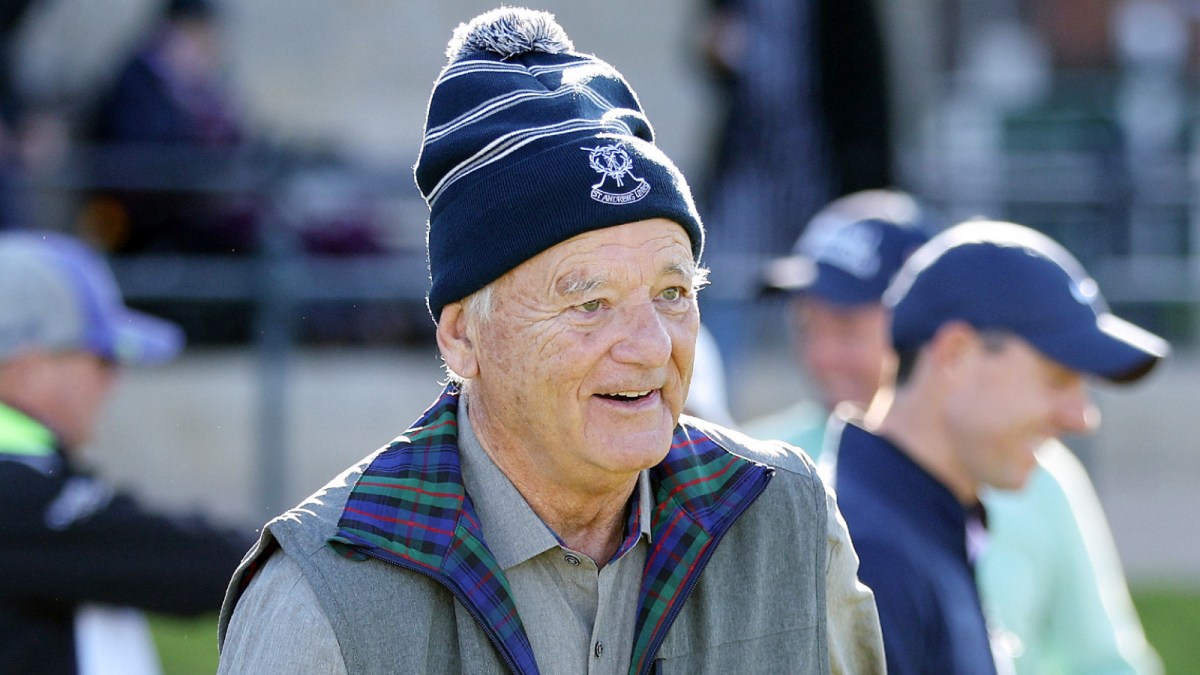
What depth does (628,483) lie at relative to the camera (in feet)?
8.32

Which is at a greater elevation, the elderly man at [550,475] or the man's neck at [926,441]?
the elderly man at [550,475]

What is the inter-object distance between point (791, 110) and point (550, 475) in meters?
8.03

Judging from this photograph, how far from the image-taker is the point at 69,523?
380 centimetres

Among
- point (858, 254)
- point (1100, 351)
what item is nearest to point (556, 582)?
point (1100, 351)

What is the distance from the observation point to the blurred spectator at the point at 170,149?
8953 mm

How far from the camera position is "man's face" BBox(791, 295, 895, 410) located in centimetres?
529

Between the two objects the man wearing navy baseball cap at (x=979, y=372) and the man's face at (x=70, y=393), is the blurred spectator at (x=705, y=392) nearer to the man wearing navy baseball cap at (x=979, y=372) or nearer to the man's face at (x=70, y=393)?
the man wearing navy baseball cap at (x=979, y=372)

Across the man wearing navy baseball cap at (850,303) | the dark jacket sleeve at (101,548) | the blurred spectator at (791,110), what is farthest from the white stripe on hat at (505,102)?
the blurred spectator at (791,110)

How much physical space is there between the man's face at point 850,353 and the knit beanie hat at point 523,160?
2869mm

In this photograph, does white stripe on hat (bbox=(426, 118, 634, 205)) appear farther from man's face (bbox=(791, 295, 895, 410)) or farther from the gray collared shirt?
man's face (bbox=(791, 295, 895, 410))

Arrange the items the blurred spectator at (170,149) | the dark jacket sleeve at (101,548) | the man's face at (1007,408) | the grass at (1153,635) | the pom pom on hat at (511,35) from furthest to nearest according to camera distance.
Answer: the blurred spectator at (170,149), the grass at (1153,635), the dark jacket sleeve at (101,548), the man's face at (1007,408), the pom pom on hat at (511,35)

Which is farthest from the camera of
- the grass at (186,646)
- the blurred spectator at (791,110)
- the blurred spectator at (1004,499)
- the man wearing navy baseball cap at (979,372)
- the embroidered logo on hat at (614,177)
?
the blurred spectator at (791,110)

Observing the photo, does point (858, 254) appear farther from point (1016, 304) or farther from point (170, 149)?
point (170, 149)

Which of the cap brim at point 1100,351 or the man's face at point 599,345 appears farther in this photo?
the cap brim at point 1100,351
